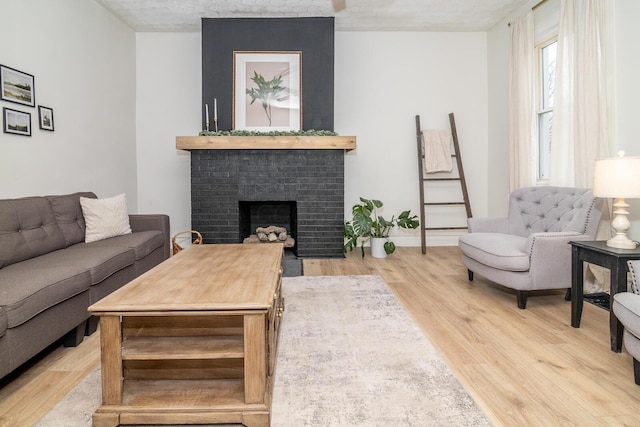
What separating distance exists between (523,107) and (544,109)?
0.22m

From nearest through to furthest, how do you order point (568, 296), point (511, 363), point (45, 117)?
point (511, 363) → point (568, 296) → point (45, 117)

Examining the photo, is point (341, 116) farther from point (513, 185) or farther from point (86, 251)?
point (86, 251)

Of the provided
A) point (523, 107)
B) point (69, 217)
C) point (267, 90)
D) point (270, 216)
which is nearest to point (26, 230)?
point (69, 217)

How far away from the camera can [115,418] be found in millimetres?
1444

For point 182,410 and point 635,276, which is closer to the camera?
point 182,410

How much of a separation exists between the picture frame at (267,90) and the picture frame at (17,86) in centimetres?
206

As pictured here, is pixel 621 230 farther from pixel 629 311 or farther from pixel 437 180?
pixel 437 180

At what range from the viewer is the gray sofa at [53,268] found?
177 cm

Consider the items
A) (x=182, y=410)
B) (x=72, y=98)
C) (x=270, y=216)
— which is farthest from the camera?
(x=270, y=216)

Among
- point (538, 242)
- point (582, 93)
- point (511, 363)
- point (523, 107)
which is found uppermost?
point (523, 107)

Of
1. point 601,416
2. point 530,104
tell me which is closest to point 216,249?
point 601,416

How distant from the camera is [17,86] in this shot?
3.06 metres

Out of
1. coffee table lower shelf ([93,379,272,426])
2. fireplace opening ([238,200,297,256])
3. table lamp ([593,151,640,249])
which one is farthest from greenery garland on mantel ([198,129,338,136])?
coffee table lower shelf ([93,379,272,426])

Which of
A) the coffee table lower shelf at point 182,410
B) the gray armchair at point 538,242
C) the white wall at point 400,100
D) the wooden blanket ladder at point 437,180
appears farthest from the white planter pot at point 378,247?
the coffee table lower shelf at point 182,410
